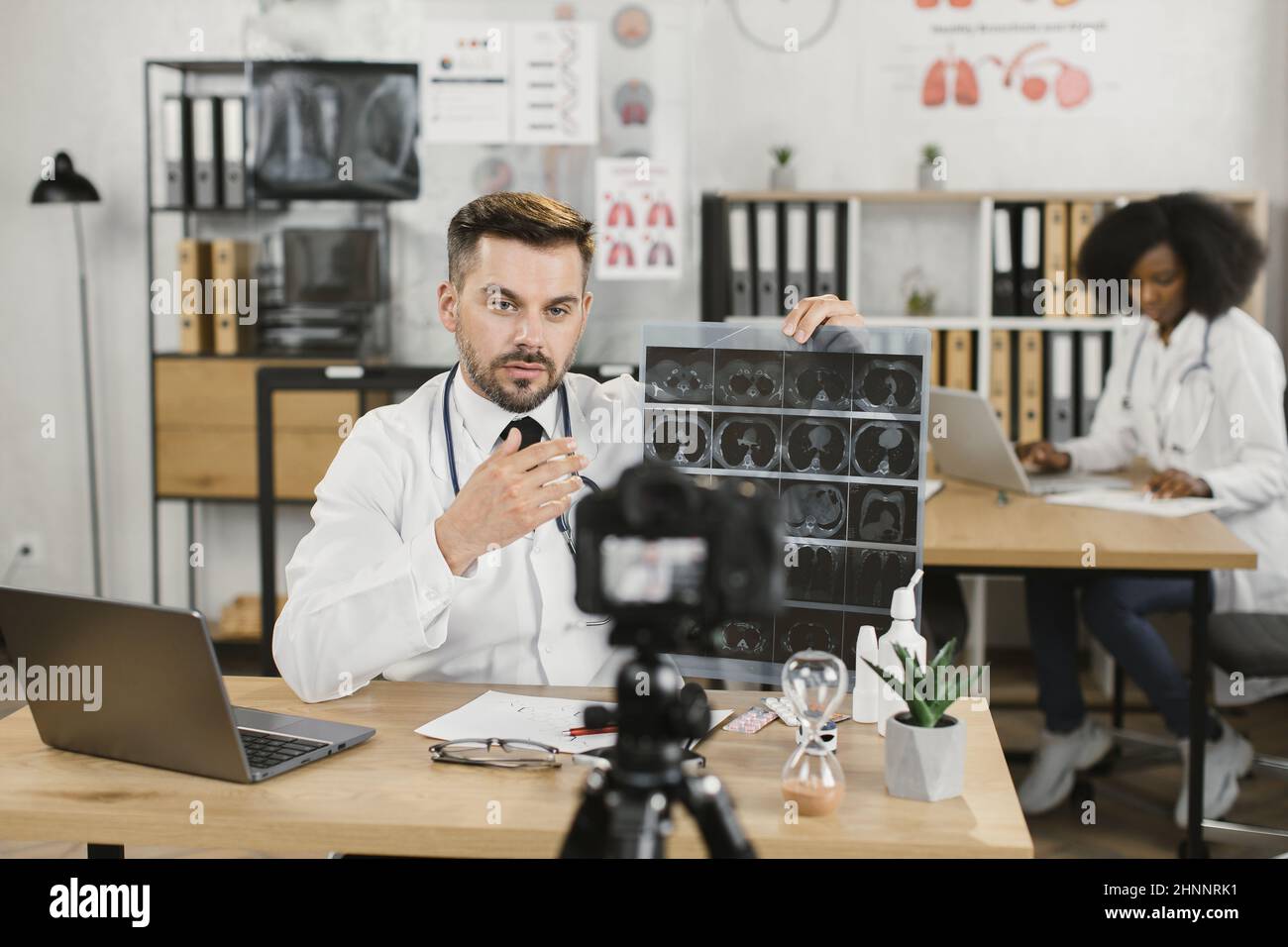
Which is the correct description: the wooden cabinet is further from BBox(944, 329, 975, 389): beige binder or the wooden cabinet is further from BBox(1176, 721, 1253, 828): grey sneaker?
BBox(1176, 721, 1253, 828): grey sneaker

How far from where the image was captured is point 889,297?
418 cm

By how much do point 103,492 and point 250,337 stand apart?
0.92 metres

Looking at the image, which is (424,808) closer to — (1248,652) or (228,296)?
(1248,652)

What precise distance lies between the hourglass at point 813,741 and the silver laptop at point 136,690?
19.2 inches

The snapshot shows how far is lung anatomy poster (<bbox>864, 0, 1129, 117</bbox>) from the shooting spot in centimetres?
404

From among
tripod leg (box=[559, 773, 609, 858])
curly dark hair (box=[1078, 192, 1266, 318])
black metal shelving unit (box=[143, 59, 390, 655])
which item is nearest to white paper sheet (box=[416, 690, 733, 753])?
tripod leg (box=[559, 773, 609, 858])

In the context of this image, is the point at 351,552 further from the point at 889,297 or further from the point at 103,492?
the point at 103,492

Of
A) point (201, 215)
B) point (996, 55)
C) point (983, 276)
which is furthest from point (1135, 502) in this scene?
point (201, 215)

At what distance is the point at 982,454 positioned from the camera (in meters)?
2.97

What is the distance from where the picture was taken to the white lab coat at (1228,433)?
2809mm

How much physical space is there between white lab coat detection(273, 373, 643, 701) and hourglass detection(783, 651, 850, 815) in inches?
18.2

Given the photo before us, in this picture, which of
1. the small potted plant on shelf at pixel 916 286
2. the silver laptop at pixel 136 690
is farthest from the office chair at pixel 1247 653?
the silver laptop at pixel 136 690

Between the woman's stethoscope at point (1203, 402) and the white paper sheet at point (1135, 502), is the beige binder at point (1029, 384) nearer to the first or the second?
the woman's stethoscope at point (1203, 402)
